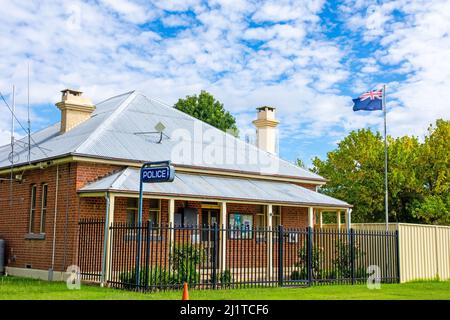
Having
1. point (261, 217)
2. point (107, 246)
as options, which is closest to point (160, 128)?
point (261, 217)

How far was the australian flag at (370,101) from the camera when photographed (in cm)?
2402

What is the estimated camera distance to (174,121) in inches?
973

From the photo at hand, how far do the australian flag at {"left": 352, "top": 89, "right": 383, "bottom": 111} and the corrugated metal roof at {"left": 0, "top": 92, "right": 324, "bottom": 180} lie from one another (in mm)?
3653

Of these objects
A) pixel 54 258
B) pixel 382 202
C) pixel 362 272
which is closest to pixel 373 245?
pixel 362 272

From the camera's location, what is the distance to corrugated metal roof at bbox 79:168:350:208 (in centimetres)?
1843

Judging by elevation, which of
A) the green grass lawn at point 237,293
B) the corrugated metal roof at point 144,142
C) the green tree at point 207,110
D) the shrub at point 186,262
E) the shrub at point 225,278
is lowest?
the green grass lawn at point 237,293

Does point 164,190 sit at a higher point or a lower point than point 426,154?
lower

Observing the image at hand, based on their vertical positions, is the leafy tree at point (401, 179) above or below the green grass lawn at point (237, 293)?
above

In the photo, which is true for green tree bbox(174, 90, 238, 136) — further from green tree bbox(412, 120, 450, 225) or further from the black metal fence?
the black metal fence

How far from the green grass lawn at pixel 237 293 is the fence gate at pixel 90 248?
79 centimetres

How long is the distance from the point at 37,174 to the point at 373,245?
11.5 metres

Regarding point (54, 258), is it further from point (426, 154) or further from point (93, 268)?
point (426, 154)

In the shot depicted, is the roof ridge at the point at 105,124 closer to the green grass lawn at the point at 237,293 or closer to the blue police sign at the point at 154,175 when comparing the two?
the blue police sign at the point at 154,175

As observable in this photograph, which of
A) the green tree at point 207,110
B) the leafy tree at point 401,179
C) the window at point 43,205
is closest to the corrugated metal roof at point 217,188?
the window at point 43,205
